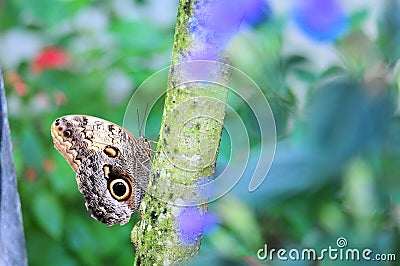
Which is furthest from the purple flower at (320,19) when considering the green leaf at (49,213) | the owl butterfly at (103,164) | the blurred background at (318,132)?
the green leaf at (49,213)

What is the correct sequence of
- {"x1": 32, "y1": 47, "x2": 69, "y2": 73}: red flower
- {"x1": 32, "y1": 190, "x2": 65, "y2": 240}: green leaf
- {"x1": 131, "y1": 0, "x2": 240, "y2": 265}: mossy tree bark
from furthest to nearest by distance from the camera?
{"x1": 32, "y1": 47, "x2": 69, "y2": 73}: red flower, {"x1": 32, "y1": 190, "x2": 65, "y2": 240}: green leaf, {"x1": 131, "y1": 0, "x2": 240, "y2": 265}: mossy tree bark

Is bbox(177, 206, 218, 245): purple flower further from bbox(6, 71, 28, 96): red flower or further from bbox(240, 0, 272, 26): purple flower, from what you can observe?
bbox(6, 71, 28, 96): red flower

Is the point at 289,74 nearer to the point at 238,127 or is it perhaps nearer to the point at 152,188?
the point at 238,127

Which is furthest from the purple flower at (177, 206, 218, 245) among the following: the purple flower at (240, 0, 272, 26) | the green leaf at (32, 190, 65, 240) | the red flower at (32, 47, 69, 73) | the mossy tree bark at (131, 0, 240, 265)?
the red flower at (32, 47, 69, 73)

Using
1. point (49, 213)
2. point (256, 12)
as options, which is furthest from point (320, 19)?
point (49, 213)

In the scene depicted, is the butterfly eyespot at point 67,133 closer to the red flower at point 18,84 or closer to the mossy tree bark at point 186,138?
the mossy tree bark at point 186,138

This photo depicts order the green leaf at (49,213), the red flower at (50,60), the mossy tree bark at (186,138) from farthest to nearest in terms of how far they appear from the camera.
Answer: the red flower at (50,60)
the green leaf at (49,213)
the mossy tree bark at (186,138)

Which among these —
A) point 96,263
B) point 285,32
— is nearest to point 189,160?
point 285,32
